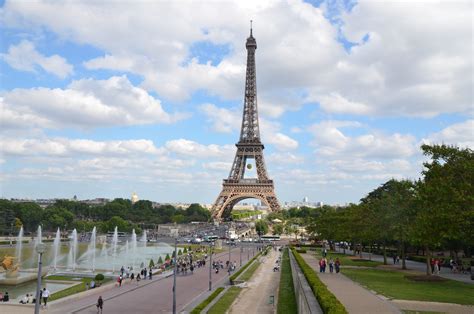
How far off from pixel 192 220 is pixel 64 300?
152m

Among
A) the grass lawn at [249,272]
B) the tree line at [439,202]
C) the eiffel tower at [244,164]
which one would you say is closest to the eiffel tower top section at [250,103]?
the eiffel tower at [244,164]

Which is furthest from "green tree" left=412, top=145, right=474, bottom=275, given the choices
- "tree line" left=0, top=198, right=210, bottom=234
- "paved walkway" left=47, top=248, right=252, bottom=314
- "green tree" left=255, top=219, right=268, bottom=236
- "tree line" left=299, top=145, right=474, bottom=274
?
"green tree" left=255, top=219, right=268, bottom=236

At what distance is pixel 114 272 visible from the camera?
156 feet

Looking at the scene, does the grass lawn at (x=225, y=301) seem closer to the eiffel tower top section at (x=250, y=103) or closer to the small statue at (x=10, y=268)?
the small statue at (x=10, y=268)

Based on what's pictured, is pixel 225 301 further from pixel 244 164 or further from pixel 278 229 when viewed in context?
pixel 278 229

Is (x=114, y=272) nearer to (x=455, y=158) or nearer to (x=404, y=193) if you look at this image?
(x=404, y=193)

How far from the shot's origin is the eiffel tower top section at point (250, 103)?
420 ft

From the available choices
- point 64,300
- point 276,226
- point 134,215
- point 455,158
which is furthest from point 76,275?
point 134,215

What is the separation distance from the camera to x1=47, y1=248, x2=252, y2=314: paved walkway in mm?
28047

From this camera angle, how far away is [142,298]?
32469 mm

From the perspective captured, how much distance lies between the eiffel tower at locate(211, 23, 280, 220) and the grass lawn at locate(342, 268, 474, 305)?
9041 centimetres

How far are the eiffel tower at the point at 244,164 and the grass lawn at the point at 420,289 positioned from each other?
90409 millimetres

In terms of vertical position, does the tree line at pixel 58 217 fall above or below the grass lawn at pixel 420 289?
above

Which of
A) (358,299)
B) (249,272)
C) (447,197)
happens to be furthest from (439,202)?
(249,272)
